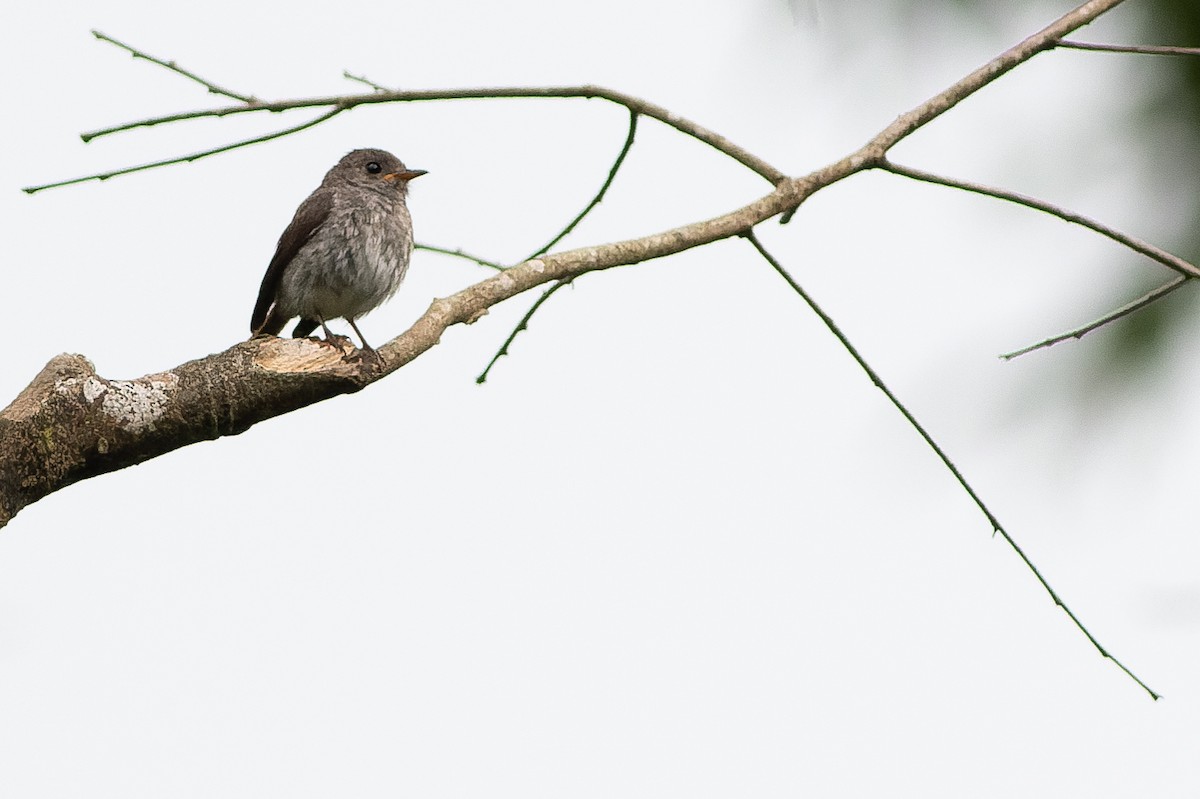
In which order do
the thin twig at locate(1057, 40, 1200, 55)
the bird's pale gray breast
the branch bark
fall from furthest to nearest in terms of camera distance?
the bird's pale gray breast → the thin twig at locate(1057, 40, 1200, 55) → the branch bark

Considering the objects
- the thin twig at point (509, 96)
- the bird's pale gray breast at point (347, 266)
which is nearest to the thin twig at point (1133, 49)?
the thin twig at point (509, 96)

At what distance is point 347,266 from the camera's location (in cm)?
618

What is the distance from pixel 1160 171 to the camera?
462 cm

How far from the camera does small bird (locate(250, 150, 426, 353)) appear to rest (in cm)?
616

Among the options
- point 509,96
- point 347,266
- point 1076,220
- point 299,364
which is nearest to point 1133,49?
point 1076,220

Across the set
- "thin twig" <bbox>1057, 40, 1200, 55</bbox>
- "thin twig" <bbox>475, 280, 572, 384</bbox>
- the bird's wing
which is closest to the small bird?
the bird's wing

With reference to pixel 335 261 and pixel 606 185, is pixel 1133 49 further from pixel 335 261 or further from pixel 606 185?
pixel 335 261

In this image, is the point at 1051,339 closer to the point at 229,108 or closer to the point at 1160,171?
the point at 1160,171

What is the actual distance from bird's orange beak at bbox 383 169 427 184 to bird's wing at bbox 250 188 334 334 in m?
0.41

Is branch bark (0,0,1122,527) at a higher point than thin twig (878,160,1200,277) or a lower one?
higher

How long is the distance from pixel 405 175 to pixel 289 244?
812 mm

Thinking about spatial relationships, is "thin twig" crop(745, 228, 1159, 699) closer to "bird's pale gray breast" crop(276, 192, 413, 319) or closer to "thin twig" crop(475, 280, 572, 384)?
"thin twig" crop(475, 280, 572, 384)

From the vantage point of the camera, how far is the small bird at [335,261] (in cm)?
616

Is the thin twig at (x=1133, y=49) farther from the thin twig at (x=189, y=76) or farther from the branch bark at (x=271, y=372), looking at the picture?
the thin twig at (x=189, y=76)
